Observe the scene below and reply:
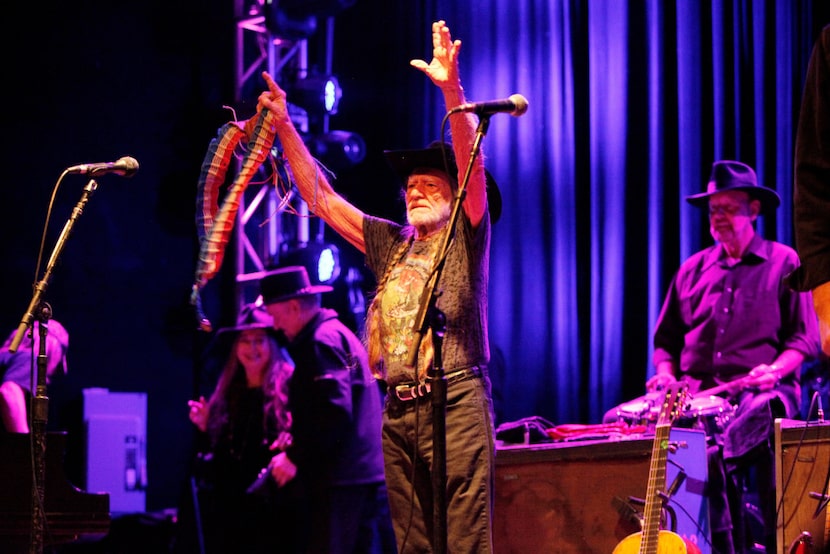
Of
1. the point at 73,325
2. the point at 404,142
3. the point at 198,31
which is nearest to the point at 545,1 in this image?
the point at 404,142

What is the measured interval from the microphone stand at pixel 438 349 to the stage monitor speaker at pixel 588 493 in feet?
5.65

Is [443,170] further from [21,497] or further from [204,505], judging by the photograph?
[204,505]

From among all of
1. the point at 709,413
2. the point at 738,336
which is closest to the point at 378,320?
the point at 709,413

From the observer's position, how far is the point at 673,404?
190 inches

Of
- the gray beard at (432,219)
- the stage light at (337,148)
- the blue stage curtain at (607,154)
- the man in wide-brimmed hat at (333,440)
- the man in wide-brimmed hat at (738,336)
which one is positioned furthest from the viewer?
the stage light at (337,148)

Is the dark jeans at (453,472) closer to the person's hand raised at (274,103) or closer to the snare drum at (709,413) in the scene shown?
the person's hand raised at (274,103)

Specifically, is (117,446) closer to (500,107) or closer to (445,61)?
(445,61)

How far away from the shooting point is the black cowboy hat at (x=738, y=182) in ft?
19.1

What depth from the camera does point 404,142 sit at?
8.56 meters

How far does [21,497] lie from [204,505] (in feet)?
6.13

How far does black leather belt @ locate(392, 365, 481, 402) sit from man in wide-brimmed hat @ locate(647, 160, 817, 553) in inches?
76.8

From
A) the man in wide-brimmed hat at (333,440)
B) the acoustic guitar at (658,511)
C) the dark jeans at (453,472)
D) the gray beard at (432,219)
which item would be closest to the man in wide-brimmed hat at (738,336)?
the acoustic guitar at (658,511)

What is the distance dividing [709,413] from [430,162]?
83.9 inches

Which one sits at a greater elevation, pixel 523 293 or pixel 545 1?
pixel 545 1
